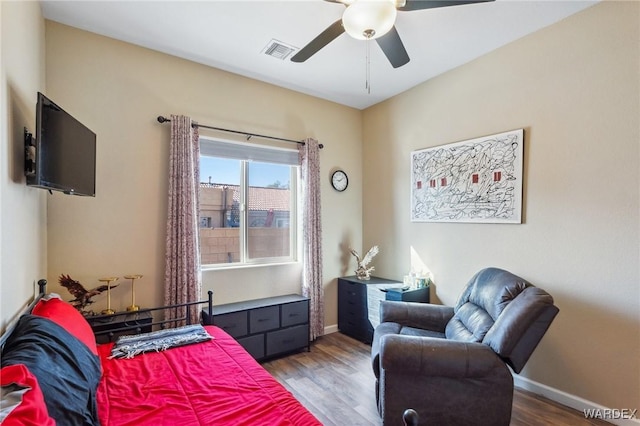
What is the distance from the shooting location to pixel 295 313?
3287 mm

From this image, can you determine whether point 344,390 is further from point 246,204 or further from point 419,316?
point 246,204

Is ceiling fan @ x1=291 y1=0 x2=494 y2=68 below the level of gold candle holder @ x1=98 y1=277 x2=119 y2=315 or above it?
above

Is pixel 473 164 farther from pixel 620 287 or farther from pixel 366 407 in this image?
pixel 366 407

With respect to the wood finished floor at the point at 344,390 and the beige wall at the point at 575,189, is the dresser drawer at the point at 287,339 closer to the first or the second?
the wood finished floor at the point at 344,390

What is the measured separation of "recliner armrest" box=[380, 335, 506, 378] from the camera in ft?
5.90

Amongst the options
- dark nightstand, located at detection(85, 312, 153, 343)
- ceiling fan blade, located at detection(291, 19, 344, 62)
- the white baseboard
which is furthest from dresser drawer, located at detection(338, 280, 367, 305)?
ceiling fan blade, located at detection(291, 19, 344, 62)

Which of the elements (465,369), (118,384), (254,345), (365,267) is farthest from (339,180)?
(118,384)

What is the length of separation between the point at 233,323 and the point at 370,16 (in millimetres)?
2703

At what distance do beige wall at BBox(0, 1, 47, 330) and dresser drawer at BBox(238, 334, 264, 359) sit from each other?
1680 millimetres

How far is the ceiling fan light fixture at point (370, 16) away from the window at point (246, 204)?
6.40ft

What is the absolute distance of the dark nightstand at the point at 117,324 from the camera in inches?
91.0

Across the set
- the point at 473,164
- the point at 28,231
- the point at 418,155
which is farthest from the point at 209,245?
the point at 473,164

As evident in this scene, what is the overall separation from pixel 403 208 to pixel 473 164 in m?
0.97

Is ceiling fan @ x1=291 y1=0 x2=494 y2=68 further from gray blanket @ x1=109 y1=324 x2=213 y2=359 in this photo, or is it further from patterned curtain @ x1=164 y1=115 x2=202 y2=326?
gray blanket @ x1=109 y1=324 x2=213 y2=359
